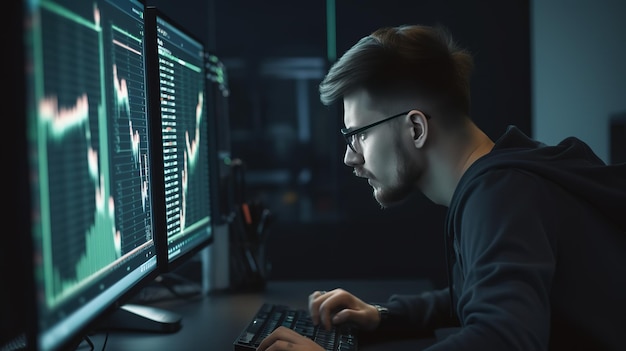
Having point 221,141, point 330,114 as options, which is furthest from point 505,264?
point 330,114

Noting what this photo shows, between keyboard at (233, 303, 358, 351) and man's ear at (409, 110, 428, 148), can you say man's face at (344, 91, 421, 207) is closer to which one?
man's ear at (409, 110, 428, 148)

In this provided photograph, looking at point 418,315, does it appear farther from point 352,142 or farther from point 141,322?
point 141,322

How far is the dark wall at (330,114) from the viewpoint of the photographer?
199 centimetres

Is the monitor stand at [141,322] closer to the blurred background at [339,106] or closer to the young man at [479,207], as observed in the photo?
the young man at [479,207]

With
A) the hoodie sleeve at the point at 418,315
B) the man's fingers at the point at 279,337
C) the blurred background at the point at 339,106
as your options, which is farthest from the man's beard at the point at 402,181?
the blurred background at the point at 339,106

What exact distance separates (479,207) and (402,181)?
0.27 meters

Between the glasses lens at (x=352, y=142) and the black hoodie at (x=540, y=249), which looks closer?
the black hoodie at (x=540, y=249)

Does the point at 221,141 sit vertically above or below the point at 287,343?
above

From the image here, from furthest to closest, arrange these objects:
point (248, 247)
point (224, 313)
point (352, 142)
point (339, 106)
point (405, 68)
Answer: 1. point (339, 106)
2. point (248, 247)
3. point (224, 313)
4. point (352, 142)
5. point (405, 68)

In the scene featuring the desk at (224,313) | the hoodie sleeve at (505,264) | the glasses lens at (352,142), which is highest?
the glasses lens at (352,142)

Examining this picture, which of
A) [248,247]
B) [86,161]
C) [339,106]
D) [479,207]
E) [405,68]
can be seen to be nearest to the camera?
[86,161]

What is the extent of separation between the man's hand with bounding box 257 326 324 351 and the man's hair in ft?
1.54

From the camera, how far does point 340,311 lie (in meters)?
1.21

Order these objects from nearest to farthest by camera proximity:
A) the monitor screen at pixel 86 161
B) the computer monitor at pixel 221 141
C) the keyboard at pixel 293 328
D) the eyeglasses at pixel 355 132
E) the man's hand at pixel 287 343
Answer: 1. the monitor screen at pixel 86 161
2. the man's hand at pixel 287 343
3. the keyboard at pixel 293 328
4. the eyeglasses at pixel 355 132
5. the computer monitor at pixel 221 141
